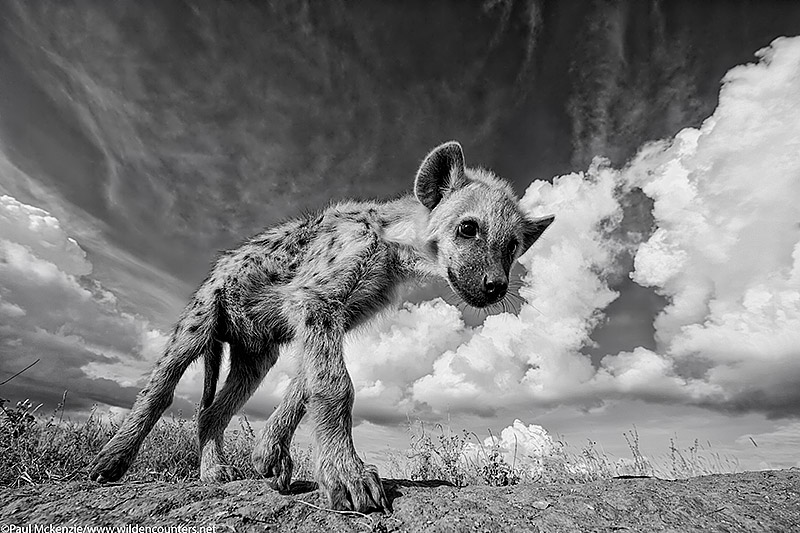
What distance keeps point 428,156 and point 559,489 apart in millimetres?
3955

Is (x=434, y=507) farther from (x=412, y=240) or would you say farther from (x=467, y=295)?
(x=412, y=240)

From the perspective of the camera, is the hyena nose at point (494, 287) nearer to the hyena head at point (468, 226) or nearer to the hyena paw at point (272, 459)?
the hyena head at point (468, 226)

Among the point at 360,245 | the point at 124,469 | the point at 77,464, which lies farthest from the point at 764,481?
the point at 77,464

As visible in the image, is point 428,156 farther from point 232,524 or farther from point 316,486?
point 232,524

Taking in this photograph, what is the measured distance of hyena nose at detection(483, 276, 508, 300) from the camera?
5219 millimetres

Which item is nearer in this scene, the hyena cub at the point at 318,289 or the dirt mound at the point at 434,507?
the dirt mound at the point at 434,507

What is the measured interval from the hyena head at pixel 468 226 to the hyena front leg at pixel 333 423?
5.19 ft

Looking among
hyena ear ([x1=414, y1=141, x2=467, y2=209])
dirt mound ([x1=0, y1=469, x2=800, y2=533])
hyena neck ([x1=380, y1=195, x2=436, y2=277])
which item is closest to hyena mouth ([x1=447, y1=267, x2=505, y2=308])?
hyena neck ([x1=380, y1=195, x2=436, y2=277])

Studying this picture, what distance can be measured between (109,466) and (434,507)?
3532mm

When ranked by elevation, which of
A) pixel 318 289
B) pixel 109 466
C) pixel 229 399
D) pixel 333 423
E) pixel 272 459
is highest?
pixel 318 289

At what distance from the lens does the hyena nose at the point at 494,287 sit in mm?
5219

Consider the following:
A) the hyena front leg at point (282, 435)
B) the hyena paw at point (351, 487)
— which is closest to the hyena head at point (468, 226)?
the hyena front leg at point (282, 435)

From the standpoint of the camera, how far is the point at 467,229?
18.8 feet

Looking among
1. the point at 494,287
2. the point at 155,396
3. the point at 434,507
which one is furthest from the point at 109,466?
the point at 494,287
